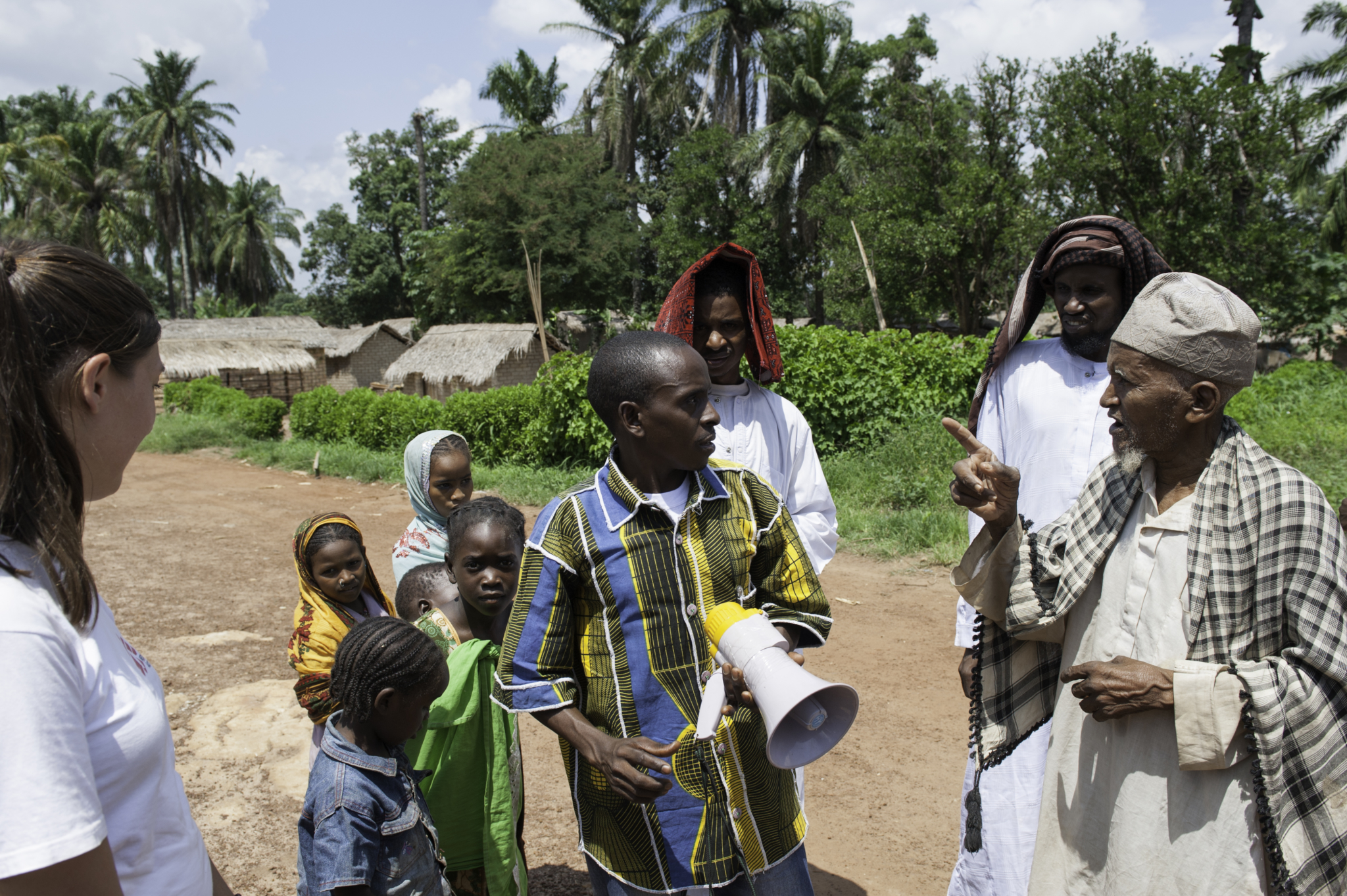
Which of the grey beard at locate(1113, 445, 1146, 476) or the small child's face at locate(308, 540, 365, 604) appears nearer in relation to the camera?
the grey beard at locate(1113, 445, 1146, 476)

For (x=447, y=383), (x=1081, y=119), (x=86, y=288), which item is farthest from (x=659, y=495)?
(x=447, y=383)

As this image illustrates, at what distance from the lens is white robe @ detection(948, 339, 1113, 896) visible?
2.63m

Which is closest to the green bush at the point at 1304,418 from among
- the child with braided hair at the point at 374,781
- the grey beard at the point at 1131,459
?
the grey beard at the point at 1131,459

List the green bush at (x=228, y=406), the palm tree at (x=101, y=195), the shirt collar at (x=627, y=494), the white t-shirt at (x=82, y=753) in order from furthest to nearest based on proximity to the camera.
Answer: the palm tree at (x=101, y=195) < the green bush at (x=228, y=406) < the shirt collar at (x=627, y=494) < the white t-shirt at (x=82, y=753)

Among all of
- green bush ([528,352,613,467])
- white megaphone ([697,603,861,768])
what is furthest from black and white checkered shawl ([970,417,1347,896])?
green bush ([528,352,613,467])

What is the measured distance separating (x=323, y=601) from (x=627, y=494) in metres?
1.43

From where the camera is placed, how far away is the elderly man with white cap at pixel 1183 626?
5.45 feet

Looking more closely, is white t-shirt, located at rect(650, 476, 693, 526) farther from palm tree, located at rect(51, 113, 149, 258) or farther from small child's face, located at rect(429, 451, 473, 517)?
palm tree, located at rect(51, 113, 149, 258)

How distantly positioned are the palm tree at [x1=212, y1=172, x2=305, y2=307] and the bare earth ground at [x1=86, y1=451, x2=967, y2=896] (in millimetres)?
43591

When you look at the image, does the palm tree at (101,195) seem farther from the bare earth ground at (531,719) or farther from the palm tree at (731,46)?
the bare earth ground at (531,719)

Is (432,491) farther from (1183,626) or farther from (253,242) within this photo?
(253,242)

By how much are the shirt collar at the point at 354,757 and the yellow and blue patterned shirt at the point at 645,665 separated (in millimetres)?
403

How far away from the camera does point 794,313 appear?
30781mm

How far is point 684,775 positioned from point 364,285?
145ft
